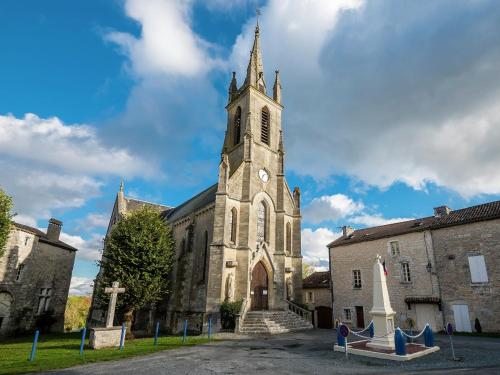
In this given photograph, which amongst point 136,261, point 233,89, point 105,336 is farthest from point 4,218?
point 233,89

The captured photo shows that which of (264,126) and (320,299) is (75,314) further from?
(264,126)

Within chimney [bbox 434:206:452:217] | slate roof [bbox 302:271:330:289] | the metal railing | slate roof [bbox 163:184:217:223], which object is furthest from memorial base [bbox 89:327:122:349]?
chimney [bbox 434:206:452:217]

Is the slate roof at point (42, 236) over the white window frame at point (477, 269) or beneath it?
over

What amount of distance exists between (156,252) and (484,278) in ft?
72.8

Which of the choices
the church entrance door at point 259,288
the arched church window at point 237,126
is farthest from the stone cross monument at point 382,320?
the arched church window at point 237,126

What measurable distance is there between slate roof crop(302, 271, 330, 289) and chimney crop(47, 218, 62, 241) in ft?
87.3

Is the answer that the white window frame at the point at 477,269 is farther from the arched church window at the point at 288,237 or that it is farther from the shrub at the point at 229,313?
the shrub at the point at 229,313

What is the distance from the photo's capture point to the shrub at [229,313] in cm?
1942

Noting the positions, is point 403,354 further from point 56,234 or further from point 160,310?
point 56,234

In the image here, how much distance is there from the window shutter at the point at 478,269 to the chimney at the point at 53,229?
36.8 m

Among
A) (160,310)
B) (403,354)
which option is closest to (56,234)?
(160,310)

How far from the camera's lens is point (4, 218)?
66.5 feet

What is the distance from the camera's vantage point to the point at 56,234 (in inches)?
1215

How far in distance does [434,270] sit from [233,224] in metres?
15.3
